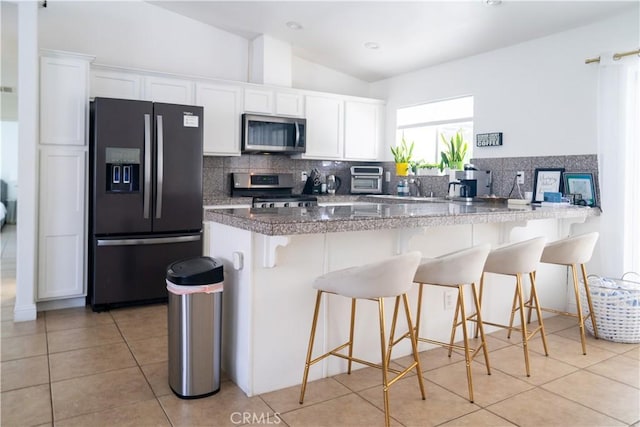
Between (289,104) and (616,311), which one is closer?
(616,311)

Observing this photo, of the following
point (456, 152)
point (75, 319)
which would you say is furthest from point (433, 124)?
point (75, 319)

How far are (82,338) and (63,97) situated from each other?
1937 millimetres

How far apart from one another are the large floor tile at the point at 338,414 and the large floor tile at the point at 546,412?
1.88 ft

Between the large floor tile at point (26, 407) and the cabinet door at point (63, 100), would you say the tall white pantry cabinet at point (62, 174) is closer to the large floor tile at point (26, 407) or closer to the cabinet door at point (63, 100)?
the cabinet door at point (63, 100)

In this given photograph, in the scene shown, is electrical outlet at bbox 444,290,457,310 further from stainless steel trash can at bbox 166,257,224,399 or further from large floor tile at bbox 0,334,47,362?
large floor tile at bbox 0,334,47,362

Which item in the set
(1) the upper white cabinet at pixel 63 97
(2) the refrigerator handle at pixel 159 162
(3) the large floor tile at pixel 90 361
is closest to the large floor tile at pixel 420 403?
(3) the large floor tile at pixel 90 361

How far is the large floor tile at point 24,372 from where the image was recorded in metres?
2.47

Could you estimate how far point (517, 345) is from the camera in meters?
3.19

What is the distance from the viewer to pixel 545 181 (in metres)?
4.14

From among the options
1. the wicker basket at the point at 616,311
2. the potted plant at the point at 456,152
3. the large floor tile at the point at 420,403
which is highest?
the potted plant at the point at 456,152

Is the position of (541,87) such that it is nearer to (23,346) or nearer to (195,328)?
(195,328)

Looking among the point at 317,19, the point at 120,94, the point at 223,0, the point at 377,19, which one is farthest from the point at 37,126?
the point at 377,19

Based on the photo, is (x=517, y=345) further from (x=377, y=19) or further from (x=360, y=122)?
(x=360, y=122)

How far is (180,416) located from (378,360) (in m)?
1.20
